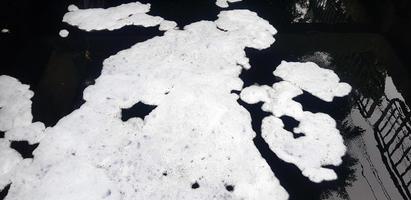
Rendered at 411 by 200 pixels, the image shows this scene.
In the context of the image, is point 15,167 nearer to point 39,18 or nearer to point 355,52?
point 39,18

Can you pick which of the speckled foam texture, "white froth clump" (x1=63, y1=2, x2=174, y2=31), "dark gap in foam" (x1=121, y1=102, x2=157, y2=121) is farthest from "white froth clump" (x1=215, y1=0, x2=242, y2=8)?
"dark gap in foam" (x1=121, y1=102, x2=157, y2=121)

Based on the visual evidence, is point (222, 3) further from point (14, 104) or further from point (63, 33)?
point (14, 104)

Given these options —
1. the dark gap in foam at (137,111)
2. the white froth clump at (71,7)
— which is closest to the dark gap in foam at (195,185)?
the dark gap in foam at (137,111)

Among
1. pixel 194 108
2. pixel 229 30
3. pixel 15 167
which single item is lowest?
pixel 15 167

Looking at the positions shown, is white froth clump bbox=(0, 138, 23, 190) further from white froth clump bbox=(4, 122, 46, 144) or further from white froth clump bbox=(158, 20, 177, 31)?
white froth clump bbox=(158, 20, 177, 31)

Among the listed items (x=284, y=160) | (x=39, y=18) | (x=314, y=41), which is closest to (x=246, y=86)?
(x=284, y=160)

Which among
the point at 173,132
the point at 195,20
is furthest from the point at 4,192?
the point at 195,20
